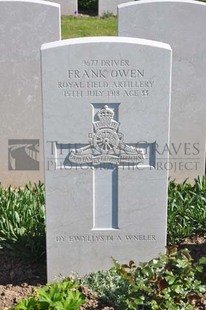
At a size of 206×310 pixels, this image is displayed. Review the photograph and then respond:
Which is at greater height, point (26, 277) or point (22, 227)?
point (22, 227)

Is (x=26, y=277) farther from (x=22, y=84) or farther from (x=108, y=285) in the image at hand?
(x=22, y=84)

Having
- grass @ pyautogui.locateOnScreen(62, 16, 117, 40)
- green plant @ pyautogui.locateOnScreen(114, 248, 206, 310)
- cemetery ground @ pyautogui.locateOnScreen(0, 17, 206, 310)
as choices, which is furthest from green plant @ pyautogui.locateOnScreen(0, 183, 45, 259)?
grass @ pyautogui.locateOnScreen(62, 16, 117, 40)

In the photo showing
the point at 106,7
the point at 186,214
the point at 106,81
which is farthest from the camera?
the point at 106,7

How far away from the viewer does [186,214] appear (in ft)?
16.1

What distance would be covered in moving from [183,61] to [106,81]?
1.94 meters

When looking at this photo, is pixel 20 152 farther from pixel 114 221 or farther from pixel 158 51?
pixel 158 51

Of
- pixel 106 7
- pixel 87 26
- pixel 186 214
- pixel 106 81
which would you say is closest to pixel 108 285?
pixel 186 214

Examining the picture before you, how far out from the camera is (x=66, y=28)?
43.1ft

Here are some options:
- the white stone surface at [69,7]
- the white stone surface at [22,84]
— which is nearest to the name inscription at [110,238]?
the white stone surface at [22,84]

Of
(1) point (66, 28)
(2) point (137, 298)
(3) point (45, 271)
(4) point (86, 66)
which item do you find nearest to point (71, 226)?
(3) point (45, 271)

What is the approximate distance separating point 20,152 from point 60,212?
203 cm

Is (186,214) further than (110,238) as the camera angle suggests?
Yes

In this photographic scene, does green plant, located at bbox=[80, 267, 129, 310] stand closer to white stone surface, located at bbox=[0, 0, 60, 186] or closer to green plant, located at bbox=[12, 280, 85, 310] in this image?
green plant, located at bbox=[12, 280, 85, 310]

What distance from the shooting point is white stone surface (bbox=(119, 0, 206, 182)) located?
5.43 meters
